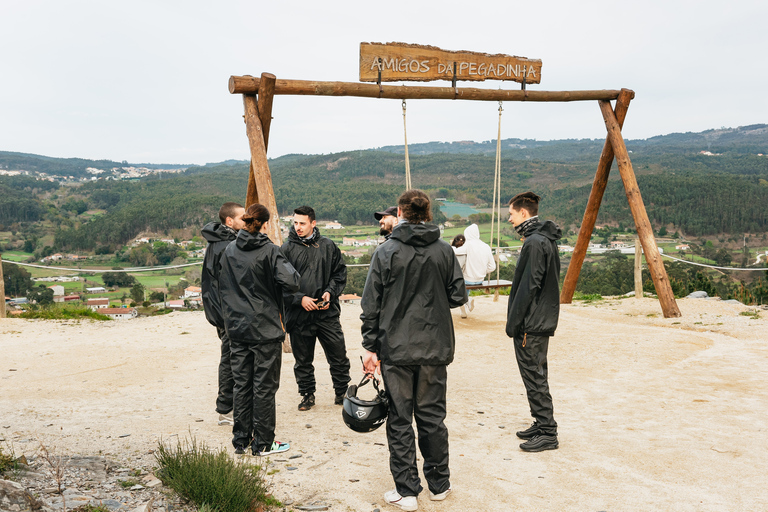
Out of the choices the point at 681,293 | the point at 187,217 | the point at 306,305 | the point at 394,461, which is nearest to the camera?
the point at 394,461

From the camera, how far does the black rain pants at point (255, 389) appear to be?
159 inches

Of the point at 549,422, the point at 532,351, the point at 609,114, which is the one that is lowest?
the point at 549,422

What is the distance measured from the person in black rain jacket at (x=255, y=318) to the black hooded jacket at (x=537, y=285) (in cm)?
161

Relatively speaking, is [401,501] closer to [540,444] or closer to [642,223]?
[540,444]

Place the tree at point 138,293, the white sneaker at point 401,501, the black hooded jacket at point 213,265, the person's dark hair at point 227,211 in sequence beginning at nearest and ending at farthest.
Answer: the white sneaker at point 401,501 < the black hooded jacket at point 213,265 < the person's dark hair at point 227,211 < the tree at point 138,293

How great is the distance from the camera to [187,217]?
37531mm

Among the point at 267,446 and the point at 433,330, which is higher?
the point at 433,330

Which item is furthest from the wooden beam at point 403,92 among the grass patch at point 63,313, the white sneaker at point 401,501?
the white sneaker at point 401,501

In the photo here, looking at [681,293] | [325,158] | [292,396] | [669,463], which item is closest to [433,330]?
[669,463]

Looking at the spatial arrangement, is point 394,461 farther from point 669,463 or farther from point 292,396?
point 292,396

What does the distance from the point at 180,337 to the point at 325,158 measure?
147 ft

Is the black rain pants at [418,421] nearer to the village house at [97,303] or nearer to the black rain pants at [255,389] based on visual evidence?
the black rain pants at [255,389]

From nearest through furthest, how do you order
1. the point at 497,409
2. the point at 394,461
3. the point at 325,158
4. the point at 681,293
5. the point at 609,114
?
the point at 394,461, the point at 497,409, the point at 609,114, the point at 681,293, the point at 325,158

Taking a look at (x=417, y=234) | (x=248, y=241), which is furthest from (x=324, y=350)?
(x=417, y=234)
